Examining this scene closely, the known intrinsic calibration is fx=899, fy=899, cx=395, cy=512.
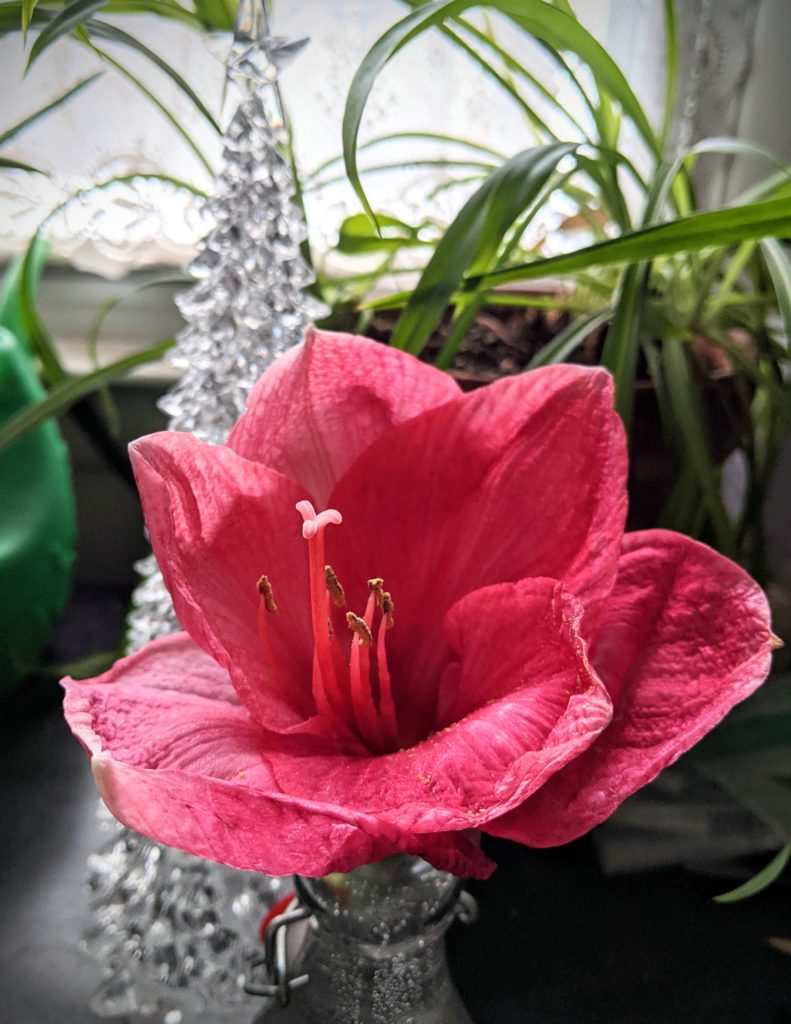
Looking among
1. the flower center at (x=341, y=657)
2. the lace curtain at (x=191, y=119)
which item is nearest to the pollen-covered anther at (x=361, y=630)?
the flower center at (x=341, y=657)

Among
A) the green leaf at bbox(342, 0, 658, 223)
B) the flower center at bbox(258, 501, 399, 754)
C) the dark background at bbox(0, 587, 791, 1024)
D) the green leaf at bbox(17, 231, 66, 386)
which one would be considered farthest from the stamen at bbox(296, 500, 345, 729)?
the green leaf at bbox(17, 231, 66, 386)

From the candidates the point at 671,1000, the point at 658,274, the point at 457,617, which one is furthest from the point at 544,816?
the point at 658,274

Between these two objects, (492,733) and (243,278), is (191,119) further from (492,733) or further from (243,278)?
(492,733)

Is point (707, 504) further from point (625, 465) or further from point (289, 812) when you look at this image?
point (289, 812)

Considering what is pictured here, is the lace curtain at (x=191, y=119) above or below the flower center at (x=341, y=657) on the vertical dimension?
above

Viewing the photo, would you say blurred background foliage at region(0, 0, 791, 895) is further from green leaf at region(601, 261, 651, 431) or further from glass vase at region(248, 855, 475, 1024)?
glass vase at region(248, 855, 475, 1024)

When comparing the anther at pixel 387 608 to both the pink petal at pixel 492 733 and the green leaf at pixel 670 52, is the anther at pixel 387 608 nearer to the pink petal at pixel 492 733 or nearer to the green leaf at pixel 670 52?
the pink petal at pixel 492 733
